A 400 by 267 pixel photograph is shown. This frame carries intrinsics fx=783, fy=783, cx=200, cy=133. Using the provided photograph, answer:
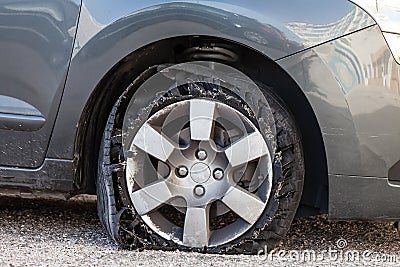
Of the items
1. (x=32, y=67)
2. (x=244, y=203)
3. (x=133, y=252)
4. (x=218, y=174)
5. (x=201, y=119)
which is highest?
(x=32, y=67)

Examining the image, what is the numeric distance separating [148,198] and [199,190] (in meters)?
0.23

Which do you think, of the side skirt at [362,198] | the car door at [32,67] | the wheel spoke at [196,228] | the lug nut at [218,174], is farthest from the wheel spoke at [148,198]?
the side skirt at [362,198]

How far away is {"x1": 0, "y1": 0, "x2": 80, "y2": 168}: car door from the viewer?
3357 mm

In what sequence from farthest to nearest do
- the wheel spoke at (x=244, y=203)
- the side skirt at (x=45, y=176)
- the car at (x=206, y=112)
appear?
1. the side skirt at (x=45, y=176)
2. the wheel spoke at (x=244, y=203)
3. the car at (x=206, y=112)

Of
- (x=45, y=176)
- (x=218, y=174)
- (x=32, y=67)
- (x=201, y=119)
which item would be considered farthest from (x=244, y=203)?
(x=32, y=67)

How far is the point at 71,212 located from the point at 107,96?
40.9 inches

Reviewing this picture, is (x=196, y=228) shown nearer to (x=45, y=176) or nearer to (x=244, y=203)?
(x=244, y=203)

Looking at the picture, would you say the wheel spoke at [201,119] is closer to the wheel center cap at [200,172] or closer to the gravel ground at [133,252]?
the wheel center cap at [200,172]

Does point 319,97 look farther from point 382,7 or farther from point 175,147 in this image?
point 175,147

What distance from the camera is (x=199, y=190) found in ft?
11.0

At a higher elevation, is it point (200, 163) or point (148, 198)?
point (200, 163)

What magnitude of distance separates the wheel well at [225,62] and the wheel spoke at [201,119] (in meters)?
0.25

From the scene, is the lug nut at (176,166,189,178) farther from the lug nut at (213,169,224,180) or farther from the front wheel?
the lug nut at (213,169,224,180)

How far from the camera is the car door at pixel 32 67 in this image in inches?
132
